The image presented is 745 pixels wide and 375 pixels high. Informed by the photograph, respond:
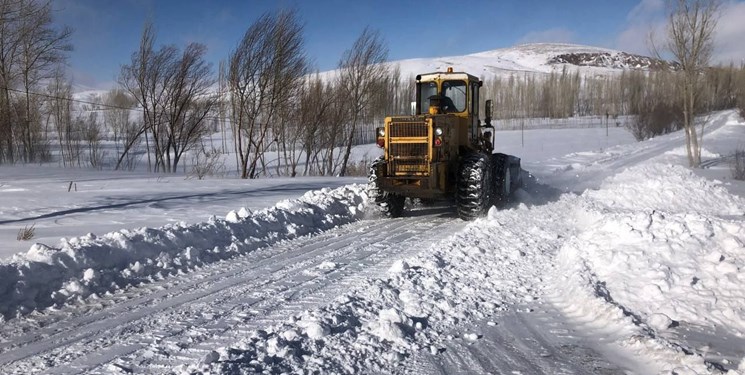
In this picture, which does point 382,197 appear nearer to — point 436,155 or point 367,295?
point 436,155

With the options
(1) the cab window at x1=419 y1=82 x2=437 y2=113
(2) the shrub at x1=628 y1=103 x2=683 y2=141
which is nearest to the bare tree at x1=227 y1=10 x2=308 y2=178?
(1) the cab window at x1=419 y1=82 x2=437 y2=113

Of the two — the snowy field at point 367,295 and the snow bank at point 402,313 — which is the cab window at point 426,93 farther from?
the snow bank at point 402,313

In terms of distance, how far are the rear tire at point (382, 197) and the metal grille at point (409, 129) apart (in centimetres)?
70

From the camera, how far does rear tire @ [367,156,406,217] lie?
11.8m

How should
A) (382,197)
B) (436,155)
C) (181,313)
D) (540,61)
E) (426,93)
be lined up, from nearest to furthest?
(181,313)
(436,155)
(382,197)
(426,93)
(540,61)

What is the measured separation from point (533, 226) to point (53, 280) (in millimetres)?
7502

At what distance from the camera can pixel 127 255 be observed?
7.16 meters

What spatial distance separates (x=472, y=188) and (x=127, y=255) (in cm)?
662

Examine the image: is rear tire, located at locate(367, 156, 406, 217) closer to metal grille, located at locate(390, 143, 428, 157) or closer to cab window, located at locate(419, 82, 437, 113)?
metal grille, located at locate(390, 143, 428, 157)

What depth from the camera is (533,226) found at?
10.1 metres

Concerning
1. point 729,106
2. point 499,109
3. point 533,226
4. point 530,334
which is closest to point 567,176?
point 533,226

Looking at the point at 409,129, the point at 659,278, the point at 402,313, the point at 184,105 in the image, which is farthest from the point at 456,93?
the point at 184,105

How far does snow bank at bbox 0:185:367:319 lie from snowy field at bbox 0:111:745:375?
0.03 meters

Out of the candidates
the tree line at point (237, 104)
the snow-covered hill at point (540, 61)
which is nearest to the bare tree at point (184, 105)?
the tree line at point (237, 104)
